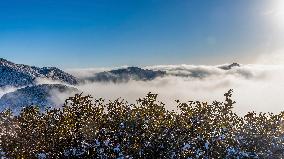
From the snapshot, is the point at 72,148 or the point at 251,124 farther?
the point at 251,124

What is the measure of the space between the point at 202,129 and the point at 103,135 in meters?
7.13

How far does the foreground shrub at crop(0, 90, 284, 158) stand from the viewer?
30172 mm

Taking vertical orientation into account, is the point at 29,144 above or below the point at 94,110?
below

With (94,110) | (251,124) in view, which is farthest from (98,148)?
(251,124)

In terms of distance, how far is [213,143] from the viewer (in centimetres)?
3052

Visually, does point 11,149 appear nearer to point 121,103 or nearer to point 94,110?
point 94,110

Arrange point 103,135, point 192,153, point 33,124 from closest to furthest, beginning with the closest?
point 192,153 < point 103,135 < point 33,124

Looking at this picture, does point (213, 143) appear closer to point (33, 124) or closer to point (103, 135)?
point (103, 135)

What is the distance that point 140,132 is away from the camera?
32125mm

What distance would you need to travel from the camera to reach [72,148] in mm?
30328

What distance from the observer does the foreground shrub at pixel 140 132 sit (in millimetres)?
30172

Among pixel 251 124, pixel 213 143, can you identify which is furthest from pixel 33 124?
pixel 251 124

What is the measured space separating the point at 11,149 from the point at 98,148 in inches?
265

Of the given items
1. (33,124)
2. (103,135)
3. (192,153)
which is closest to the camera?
(192,153)
